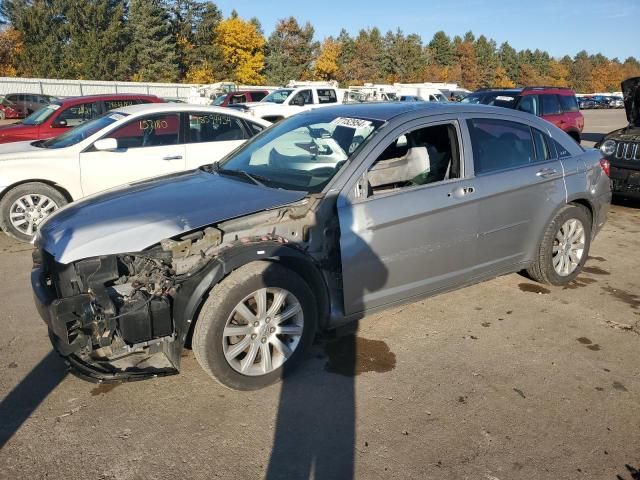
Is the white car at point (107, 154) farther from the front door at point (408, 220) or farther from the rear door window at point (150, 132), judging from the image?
→ the front door at point (408, 220)

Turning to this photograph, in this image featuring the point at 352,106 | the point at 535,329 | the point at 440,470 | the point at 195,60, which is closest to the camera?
the point at 440,470

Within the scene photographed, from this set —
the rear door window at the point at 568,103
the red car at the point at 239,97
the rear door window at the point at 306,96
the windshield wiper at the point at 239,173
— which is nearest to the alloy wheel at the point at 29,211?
the windshield wiper at the point at 239,173

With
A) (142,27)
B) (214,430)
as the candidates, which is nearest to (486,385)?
(214,430)

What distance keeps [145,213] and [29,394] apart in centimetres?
130

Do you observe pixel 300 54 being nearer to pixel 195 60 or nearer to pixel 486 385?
pixel 195 60

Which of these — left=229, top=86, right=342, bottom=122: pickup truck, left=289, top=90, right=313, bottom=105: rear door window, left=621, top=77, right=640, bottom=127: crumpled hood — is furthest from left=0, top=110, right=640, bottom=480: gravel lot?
left=289, top=90, right=313, bottom=105: rear door window

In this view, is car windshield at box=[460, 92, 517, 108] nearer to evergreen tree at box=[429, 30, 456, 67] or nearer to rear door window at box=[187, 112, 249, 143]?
rear door window at box=[187, 112, 249, 143]

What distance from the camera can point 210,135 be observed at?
7418mm

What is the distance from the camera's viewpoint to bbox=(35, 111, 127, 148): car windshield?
6801mm

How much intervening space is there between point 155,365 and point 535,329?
2.84 m

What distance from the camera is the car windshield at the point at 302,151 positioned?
3.71 metres

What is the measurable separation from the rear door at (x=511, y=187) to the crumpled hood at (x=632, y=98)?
16.7 feet

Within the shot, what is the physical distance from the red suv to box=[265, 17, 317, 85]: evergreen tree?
6194cm

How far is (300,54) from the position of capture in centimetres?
7481
